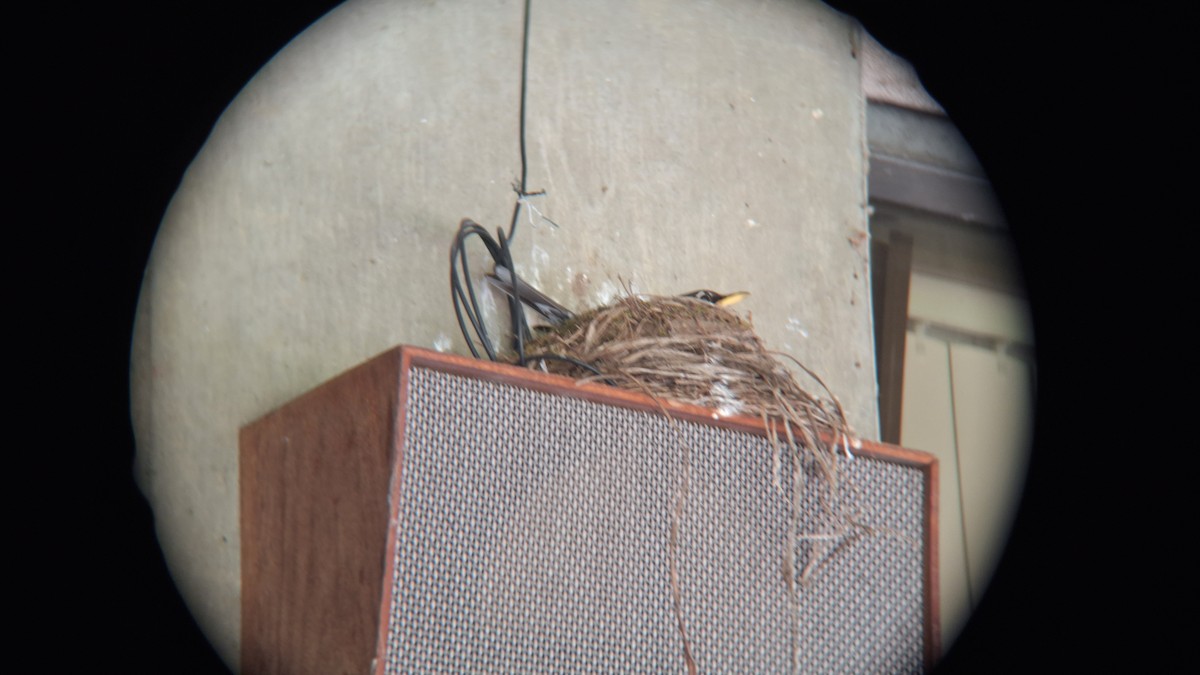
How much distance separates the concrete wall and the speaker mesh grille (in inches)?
19.3

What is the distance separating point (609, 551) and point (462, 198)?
29.9 inches

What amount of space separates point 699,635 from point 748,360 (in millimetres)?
332

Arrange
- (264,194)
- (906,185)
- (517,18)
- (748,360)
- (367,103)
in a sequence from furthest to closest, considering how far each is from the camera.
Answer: (906,185)
(517,18)
(367,103)
(264,194)
(748,360)

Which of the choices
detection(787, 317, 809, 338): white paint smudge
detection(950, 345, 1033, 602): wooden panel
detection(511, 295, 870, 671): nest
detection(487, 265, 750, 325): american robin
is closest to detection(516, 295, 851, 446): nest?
detection(511, 295, 870, 671): nest

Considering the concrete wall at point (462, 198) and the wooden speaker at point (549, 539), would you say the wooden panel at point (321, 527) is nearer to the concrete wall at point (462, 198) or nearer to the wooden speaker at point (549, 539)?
the wooden speaker at point (549, 539)

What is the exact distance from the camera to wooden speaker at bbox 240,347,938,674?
3.07ft

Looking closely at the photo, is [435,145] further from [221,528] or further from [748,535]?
[748,535]

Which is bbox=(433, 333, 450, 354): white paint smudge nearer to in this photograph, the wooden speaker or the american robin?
the american robin

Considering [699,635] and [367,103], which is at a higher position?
[367,103]

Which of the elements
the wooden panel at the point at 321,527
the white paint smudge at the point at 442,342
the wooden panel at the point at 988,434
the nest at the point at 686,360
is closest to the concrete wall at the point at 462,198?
the white paint smudge at the point at 442,342

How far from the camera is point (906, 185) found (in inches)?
95.3

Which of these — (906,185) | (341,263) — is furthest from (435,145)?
(906,185)

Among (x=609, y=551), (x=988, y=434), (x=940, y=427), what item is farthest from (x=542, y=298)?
(x=988, y=434)

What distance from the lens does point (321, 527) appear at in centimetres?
A: 102
